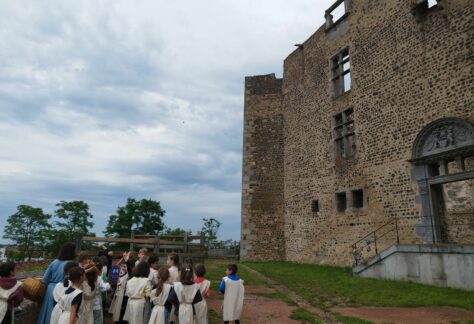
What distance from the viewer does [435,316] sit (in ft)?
21.1

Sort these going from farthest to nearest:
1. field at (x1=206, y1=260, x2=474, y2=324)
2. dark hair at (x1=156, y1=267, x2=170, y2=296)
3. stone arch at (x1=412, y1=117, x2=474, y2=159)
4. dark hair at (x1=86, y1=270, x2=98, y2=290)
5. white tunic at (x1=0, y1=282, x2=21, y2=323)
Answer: stone arch at (x1=412, y1=117, x2=474, y2=159), field at (x1=206, y1=260, x2=474, y2=324), dark hair at (x1=156, y1=267, x2=170, y2=296), dark hair at (x1=86, y1=270, x2=98, y2=290), white tunic at (x1=0, y1=282, x2=21, y2=323)

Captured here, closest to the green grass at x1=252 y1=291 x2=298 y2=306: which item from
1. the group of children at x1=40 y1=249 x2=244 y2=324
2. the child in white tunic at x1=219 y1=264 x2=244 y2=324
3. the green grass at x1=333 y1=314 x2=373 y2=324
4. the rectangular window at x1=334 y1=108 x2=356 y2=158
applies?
the green grass at x1=333 y1=314 x2=373 y2=324

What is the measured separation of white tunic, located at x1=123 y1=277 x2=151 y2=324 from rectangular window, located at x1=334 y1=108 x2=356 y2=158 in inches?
483

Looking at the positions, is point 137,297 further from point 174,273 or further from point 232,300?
point 232,300

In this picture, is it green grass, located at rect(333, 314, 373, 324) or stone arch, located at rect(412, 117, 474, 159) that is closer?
green grass, located at rect(333, 314, 373, 324)

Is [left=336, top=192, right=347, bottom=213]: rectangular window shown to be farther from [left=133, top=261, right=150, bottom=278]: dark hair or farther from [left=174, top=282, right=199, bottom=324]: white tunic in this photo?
[left=133, top=261, right=150, bottom=278]: dark hair

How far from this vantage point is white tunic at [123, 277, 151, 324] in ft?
15.9

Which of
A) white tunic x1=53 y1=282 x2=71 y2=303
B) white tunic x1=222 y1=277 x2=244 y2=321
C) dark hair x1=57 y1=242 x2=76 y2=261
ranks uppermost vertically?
dark hair x1=57 y1=242 x2=76 y2=261

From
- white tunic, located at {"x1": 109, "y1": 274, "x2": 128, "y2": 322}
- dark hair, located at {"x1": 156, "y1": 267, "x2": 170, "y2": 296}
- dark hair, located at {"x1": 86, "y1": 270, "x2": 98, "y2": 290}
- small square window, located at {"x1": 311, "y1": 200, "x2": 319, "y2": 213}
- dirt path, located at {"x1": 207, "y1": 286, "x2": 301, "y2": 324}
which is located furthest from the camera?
small square window, located at {"x1": 311, "y1": 200, "x2": 319, "y2": 213}

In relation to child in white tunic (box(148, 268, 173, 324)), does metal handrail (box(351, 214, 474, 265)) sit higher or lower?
higher

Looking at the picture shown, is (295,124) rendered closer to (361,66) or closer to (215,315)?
(361,66)

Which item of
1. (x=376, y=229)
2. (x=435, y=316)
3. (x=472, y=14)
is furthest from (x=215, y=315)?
(x=472, y=14)

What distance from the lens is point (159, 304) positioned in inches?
187

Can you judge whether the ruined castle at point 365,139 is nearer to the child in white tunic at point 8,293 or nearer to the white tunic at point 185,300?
the white tunic at point 185,300
